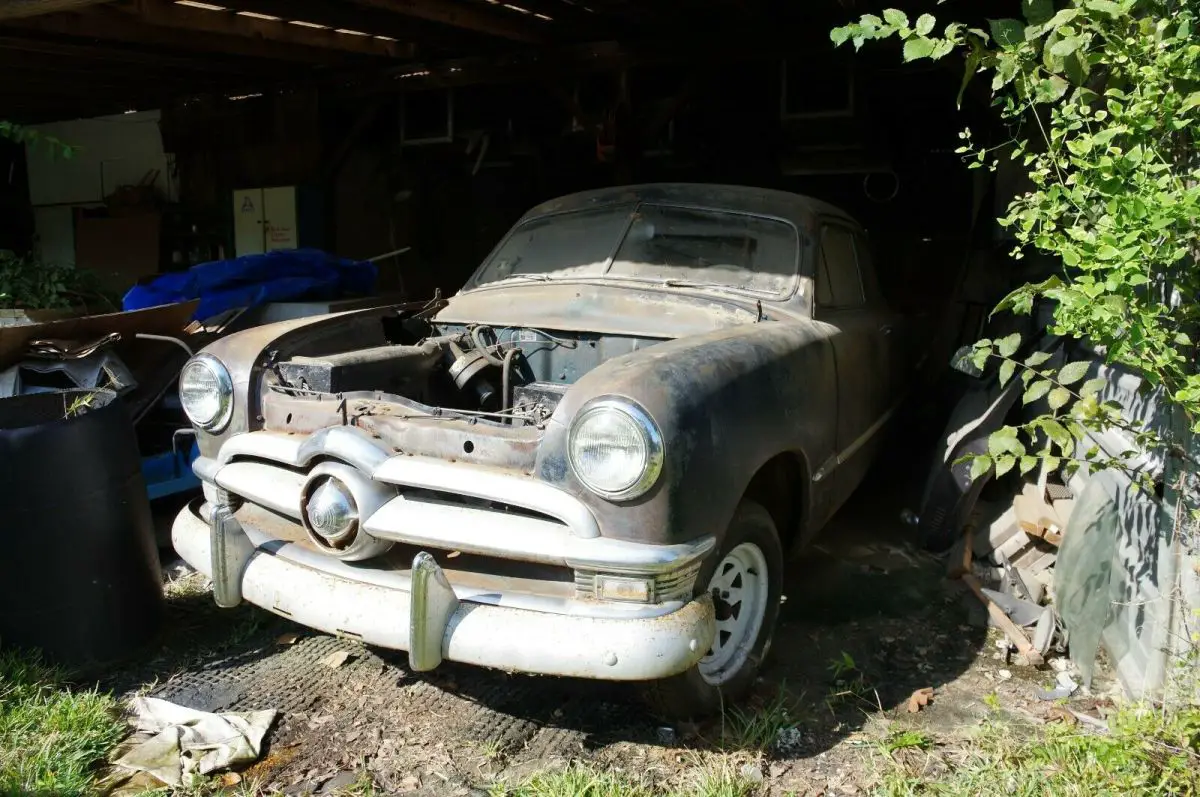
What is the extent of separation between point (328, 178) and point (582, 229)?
5666 millimetres

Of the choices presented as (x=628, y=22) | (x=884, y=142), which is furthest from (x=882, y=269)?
(x=628, y=22)

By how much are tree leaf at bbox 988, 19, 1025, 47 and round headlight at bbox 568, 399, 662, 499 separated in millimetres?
1514

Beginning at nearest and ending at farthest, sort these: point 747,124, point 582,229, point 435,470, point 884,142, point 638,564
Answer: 1. point 638,564
2. point 435,470
3. point 582,229
4. point 884,142
5. point 747,124

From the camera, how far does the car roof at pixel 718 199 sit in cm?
392

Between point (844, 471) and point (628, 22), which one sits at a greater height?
point (628, 22)

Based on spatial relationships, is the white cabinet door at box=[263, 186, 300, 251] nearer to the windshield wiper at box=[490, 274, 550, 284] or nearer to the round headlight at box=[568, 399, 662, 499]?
the windshield wiper at box=[490, 274, 550, 284]

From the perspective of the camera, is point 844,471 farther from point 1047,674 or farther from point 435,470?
point 435,470

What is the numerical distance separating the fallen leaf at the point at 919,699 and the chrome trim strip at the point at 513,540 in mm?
1032

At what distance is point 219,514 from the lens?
2.74 m

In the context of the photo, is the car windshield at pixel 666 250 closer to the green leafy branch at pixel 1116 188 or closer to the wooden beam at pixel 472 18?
the green leafy branch at pixel 1116 188

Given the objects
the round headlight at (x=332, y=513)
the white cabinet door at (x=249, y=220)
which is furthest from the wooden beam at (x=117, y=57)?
the round headlight at (x=332, y=513)

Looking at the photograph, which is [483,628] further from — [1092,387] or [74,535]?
[1092,387]

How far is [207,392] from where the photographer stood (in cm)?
309

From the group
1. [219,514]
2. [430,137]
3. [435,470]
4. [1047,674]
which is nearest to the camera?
[435,470]
